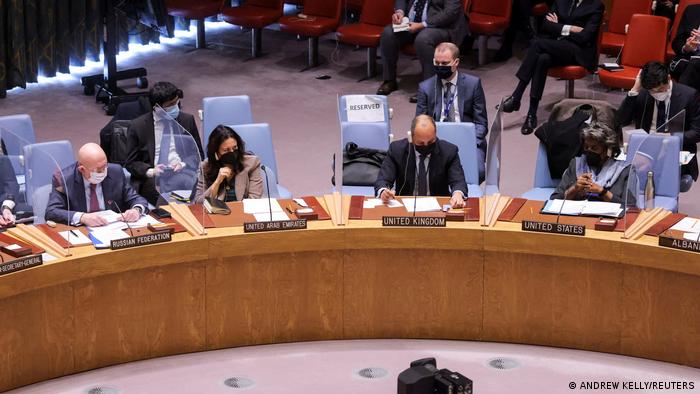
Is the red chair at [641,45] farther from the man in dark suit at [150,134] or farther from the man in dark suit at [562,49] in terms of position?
the man in dark suit at [150,134]

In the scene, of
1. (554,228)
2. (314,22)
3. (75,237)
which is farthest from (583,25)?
(75,237)

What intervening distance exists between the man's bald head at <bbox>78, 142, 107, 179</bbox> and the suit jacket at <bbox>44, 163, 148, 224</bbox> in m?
0.06

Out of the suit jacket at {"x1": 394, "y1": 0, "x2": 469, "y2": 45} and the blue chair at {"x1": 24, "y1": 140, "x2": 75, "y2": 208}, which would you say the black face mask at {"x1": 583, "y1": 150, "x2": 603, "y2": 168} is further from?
the suit jacket at {"x1": 394, "y1": 0, "x2": 469, "y2": 45}

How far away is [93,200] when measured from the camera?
6.64 metres

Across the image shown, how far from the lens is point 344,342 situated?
648 centimetres

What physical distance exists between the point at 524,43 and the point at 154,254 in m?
7.19

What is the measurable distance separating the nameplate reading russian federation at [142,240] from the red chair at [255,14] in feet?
19.9

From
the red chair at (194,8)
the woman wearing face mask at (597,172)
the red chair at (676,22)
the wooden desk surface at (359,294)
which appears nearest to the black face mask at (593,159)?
the woman wearing face mask at (597,172)

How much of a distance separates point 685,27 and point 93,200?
5535 millimetres

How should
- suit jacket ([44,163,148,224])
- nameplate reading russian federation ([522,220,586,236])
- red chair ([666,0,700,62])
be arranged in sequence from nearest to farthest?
nameplate reading russian federation ([522,220,586,236])
suit jacket ([44,163,148,224])
red chair ([666,0,700,62])

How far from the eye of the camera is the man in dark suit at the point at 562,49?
10133mm

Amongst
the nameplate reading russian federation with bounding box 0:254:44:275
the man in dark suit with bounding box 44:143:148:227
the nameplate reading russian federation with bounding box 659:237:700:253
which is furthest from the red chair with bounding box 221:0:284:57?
the nameplate reading russian federation with bounding box 659:237:700:253

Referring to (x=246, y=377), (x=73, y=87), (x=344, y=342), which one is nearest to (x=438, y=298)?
(x=344, y=342)

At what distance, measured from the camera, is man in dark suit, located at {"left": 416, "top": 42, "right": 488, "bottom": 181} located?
27.7 feet
